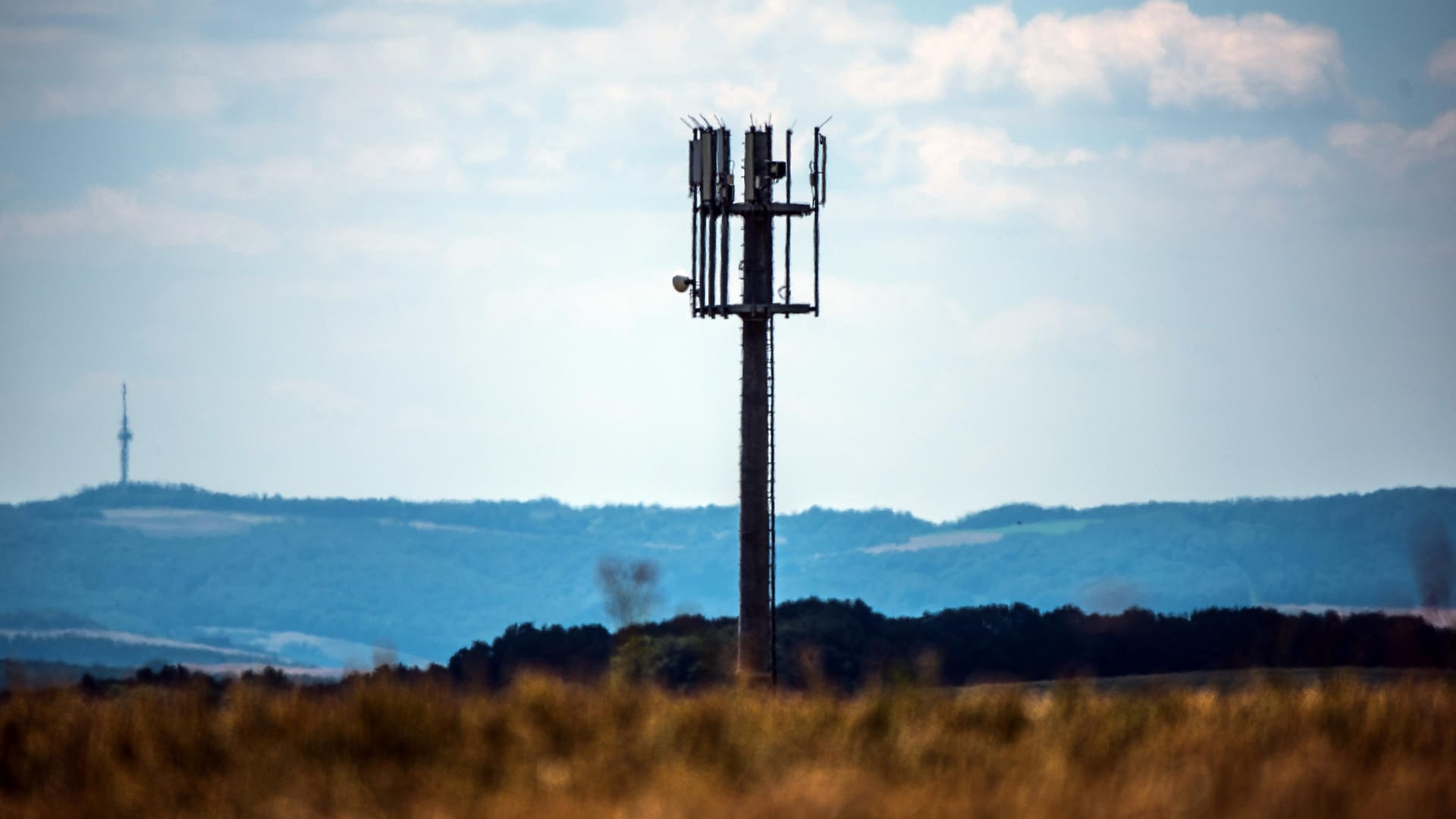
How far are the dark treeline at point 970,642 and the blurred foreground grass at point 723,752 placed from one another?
3567 cm

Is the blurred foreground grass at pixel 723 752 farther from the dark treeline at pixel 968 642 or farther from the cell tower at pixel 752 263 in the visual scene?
the dark treeline at pixel 968 642

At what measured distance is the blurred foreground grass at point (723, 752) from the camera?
14273 millimetres

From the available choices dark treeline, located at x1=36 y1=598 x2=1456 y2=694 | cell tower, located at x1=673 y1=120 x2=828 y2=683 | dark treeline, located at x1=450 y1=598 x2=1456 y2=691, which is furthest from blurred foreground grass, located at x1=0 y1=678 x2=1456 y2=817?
dark treeline, located at x1=450 y1=598 x2=1456 y2=691

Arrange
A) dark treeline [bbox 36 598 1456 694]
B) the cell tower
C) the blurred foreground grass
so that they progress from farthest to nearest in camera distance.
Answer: dark treeline [bbox 36 598 1456 694] → the cell tower → the blurred foreground grass

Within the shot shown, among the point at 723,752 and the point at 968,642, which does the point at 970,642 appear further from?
the point at 723,752

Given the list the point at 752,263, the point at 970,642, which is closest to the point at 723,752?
the point at 752,263

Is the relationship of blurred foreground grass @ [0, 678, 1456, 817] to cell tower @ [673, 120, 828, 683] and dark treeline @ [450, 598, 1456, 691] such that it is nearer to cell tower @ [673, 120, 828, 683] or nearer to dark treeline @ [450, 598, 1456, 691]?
cell tower @ [673, 120, 828, 683]

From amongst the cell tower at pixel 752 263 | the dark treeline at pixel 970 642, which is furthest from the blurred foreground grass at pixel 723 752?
the dark treeline at pixel 970 642

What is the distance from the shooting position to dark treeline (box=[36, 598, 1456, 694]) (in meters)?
59.3

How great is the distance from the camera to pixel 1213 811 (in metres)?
13.9

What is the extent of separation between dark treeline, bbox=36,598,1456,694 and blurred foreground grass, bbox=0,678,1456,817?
35668 millimetres

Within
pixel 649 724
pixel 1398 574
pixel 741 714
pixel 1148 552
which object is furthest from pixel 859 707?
pixel 1148 552

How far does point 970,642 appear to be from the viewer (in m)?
77.4

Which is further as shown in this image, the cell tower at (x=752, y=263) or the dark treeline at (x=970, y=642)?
the dark treeline at (x=970, y=642)
